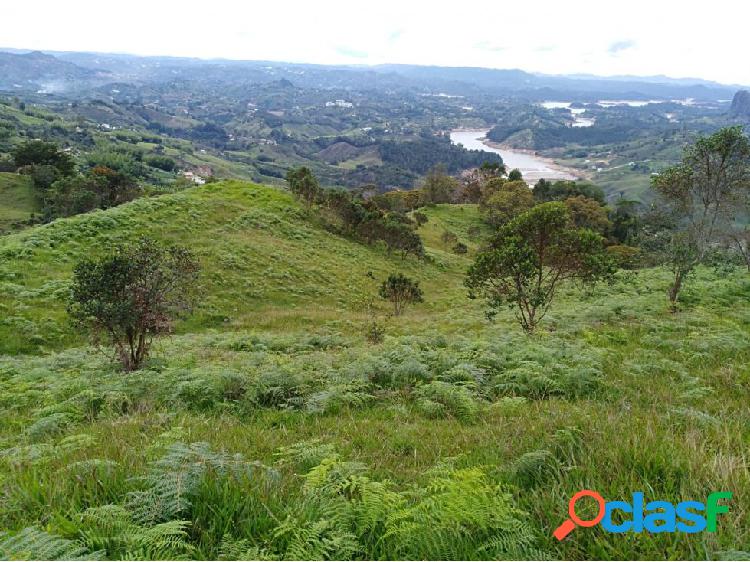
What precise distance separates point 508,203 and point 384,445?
62605mm

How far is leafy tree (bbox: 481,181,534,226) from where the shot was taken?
62.9 metres

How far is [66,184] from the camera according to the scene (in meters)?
49.7

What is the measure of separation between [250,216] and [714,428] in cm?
4110

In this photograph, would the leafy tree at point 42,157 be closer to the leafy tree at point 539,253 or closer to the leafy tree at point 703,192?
the leafy tree at point 539,253

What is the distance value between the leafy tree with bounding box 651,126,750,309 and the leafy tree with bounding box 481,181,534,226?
40.8 m

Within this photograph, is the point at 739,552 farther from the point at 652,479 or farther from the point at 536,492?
the point at 536,492

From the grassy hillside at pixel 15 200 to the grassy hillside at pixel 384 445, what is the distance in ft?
156

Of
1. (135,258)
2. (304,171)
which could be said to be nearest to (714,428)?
(135,258)

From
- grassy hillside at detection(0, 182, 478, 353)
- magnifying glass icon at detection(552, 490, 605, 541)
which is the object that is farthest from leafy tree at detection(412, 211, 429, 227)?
magnifying glass icon at detection(552, 490, 605, 541)

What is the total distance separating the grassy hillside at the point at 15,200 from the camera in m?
50.6

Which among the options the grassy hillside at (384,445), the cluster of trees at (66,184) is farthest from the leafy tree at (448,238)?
the grassy hillside at (384,445)

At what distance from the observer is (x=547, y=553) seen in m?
2.60

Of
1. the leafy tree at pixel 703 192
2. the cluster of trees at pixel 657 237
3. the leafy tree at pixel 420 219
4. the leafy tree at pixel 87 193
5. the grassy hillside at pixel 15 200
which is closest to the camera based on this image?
the cluster of trees at pixel 657 237

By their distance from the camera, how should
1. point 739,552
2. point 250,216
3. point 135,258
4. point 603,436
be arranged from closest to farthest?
point 739,552 < point 603,436 < point 135,258 < point 250,216
